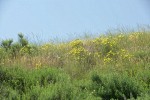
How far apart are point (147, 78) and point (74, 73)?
2655mm

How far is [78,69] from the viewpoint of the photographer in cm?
1124

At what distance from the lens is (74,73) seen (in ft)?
36.2

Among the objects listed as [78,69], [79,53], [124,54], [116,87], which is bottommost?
[116,87]

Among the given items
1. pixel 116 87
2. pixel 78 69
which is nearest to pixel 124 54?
pixel 78 69

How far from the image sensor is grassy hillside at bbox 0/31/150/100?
8.12 metres

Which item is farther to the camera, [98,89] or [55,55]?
[55,55]

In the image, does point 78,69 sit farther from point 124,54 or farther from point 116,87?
point 116,87

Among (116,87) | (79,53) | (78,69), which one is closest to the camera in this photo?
(116,87)

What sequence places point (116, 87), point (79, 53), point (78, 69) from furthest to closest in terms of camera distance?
point (79, 53) → point (78, 69) → point (116, 87)

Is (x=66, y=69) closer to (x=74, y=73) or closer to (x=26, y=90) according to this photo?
(x=74, y=73)

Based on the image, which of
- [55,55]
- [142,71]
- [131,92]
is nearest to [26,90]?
[131,92]

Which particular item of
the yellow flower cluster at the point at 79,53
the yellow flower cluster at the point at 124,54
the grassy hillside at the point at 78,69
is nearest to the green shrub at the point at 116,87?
the grassy hillside at the point at 78,69

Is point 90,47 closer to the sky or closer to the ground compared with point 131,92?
closer to the sky

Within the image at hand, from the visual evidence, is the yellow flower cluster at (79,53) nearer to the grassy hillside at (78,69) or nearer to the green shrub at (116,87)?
the grassy hillside at (78,69)
